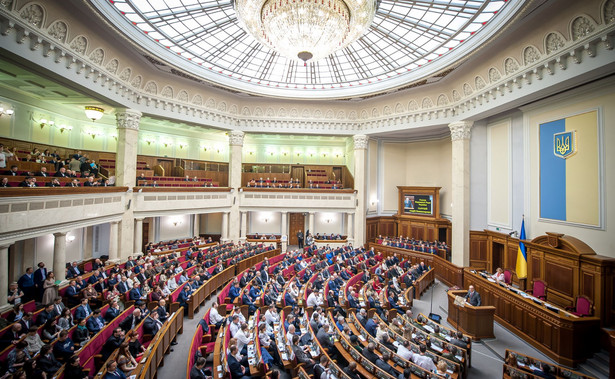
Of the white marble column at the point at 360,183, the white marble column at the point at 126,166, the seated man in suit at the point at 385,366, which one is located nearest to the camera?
the seated man in suit at the point at 385,366

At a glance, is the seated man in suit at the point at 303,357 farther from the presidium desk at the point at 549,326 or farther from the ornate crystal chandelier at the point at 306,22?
the ornate crystal chandelier at the point at 306,22

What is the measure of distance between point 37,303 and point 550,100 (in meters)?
16.1

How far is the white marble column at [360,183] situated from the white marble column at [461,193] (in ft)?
16.3

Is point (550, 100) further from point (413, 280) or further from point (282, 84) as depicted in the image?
point (282, 84)

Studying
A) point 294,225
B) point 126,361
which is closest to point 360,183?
point 294,225

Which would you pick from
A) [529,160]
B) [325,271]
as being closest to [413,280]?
[325,271]

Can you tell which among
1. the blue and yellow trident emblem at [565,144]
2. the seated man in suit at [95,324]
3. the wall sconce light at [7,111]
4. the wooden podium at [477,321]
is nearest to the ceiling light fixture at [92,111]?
the wall sconce light at [7,111]

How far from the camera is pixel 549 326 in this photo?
666 cm

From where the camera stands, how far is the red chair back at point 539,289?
8789 millimetres

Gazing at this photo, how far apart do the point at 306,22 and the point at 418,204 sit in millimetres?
12441

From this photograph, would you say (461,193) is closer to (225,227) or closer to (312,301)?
(312,301)

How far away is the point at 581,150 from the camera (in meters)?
8.42

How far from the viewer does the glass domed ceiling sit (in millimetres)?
8969

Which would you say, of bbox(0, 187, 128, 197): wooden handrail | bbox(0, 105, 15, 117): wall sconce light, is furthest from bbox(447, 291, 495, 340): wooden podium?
bbox(0, 105, 15, 117): wall sconce light
